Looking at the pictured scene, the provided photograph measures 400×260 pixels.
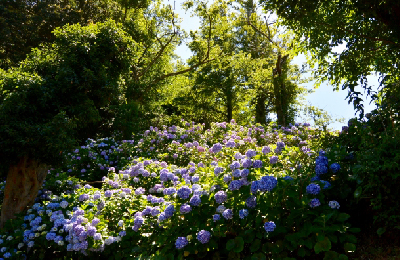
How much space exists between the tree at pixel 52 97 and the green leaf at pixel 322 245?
4148mm

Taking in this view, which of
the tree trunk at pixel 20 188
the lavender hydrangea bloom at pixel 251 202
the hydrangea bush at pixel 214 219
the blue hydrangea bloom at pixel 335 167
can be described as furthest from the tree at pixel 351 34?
the tree trunk at pixel 20 188

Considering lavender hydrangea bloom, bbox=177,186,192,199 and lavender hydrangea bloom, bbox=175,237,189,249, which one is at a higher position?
lavender hydrangea bloom, bbox=177,186,192,199

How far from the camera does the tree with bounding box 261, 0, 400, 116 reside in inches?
233

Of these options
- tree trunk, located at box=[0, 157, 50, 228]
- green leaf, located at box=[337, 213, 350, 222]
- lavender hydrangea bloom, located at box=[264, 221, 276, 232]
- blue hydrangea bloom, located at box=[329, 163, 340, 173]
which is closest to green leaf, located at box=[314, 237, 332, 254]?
green leaf, located at box=[337, 213, 350, 222]

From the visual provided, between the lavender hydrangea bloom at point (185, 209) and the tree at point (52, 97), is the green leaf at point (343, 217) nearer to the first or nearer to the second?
the lavender hydrangea bloom at point (185, 209)

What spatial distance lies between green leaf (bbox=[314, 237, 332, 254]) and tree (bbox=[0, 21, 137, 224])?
4.15m

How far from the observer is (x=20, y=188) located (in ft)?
18.6

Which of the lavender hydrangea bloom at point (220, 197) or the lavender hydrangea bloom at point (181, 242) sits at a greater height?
the lavender hydrangea bloom at point (220, 197)

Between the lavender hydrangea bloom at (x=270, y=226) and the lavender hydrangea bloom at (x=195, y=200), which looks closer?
the lavender hydrangea bloom at (x=270, y=226)

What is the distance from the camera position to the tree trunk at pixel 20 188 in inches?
221

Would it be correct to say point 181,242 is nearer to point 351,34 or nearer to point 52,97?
point 52,97

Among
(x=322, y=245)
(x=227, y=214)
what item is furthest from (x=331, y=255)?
(x=227, y=214)

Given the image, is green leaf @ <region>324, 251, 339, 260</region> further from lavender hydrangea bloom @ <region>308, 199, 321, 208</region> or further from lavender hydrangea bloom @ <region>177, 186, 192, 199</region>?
lavender hydrangea bloom @ <region>177, 186, 192, 199</region>

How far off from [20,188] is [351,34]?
688 centimetres
